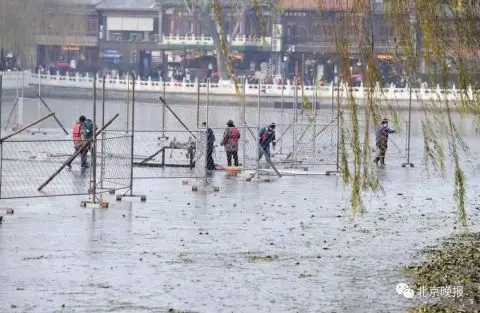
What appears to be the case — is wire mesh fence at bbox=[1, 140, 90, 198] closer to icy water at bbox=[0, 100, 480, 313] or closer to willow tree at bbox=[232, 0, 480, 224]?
icy water at bbox=[0, 100, 480, 313]

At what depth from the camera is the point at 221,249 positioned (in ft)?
66.2

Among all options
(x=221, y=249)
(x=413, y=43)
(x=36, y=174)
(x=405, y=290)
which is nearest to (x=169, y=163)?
(x=36, y=174)

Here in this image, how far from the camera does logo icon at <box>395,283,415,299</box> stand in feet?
53.1

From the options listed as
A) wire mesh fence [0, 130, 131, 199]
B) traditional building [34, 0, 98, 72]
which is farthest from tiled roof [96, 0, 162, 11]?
wire mesh fence [0, 130, 131, 199]

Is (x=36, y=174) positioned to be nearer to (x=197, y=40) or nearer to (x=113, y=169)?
(x=113, y=169)

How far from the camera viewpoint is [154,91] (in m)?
89.9

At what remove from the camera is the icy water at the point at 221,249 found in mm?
15922

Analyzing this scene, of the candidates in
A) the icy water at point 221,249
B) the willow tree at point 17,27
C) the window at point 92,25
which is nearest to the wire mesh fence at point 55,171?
the icy water at point 221,249

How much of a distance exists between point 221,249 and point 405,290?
4276 millimetres

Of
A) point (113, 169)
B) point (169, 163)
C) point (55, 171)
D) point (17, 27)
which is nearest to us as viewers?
point (113, 169)

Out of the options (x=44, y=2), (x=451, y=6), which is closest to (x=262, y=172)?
(x=451, y=6)

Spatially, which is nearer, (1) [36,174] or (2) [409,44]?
(2) [409,44]

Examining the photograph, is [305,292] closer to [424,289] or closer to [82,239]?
[424,289]

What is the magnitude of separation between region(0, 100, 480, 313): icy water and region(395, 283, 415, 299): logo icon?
104 mm
